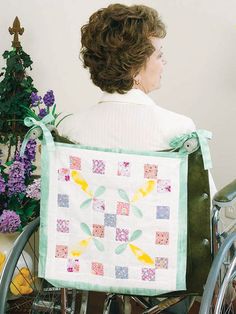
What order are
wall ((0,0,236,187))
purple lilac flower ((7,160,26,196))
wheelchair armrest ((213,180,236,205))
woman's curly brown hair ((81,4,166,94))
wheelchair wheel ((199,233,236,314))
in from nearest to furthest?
wheelchair wheel ((199,233,236,314)), wheelchair armrest ((213,180,236,205)), woman's curly brown hair ((81,4,166,94)), purple lilac flower ((7,160,26,196)), wall ((0,0,236,187))

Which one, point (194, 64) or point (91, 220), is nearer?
point (91, 220)

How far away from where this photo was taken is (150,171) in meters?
1.55

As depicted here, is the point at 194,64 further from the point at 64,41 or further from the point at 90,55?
the point at 90,55

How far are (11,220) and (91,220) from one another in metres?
Result: 1.08

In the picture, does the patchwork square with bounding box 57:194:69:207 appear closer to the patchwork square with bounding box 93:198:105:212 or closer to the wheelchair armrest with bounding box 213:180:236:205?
the patchwork square with bounding box 93:198:105:212

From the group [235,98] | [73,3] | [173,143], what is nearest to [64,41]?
[73,3]

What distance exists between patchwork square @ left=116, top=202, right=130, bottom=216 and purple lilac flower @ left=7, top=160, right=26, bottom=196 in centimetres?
111

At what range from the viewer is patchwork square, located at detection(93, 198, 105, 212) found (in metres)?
1.59

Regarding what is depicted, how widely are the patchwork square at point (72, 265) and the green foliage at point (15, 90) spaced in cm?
123

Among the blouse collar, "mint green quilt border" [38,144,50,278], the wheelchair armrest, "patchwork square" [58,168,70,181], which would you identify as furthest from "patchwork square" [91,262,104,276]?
the blouse collar

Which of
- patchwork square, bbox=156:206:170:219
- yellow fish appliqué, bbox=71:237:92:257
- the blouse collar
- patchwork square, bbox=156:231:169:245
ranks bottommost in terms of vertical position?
yellow fish appliqué, bbox=71:237:92:257

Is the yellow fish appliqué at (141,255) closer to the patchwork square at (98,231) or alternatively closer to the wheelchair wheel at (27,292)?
the patchwork square at (98,231)

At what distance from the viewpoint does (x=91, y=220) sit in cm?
161

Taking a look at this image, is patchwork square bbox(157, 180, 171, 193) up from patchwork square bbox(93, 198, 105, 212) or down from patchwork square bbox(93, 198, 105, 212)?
up
